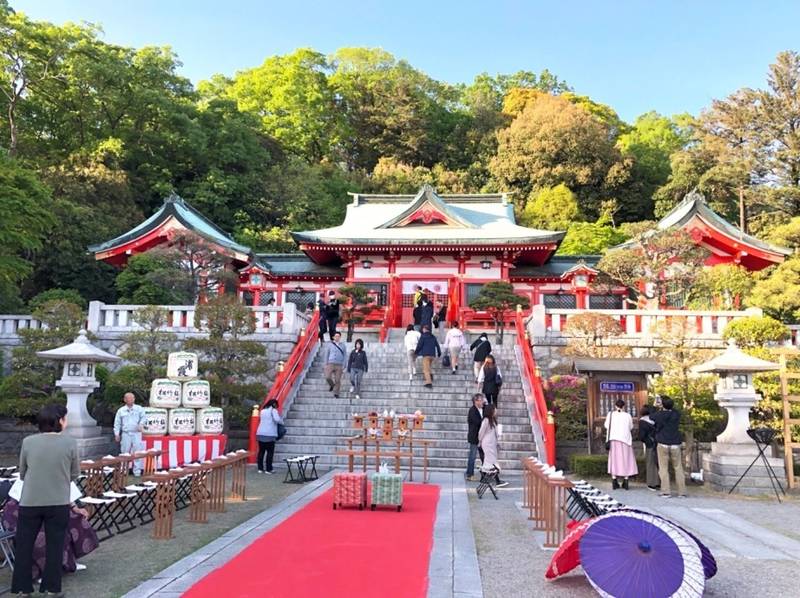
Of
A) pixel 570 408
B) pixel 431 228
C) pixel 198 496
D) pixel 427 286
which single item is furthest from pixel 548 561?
pixel 431 228

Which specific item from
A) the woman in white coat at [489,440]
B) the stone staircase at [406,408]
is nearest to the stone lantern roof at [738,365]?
the stone staircase at [406,408]

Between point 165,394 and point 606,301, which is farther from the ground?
point 606,301

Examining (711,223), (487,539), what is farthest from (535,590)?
(711,223)

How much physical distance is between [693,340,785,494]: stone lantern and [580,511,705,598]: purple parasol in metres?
6.97

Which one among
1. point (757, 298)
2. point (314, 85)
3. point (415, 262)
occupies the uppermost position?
point (314, 85)

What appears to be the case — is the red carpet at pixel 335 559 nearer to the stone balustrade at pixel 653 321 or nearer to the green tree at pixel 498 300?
the stone balustrade at pixel 653 321

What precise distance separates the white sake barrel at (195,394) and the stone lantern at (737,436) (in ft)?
29.9

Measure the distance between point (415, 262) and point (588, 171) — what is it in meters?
21.4

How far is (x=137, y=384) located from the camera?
44.5ft

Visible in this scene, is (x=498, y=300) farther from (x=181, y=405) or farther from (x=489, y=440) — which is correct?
(x=181, y=405)

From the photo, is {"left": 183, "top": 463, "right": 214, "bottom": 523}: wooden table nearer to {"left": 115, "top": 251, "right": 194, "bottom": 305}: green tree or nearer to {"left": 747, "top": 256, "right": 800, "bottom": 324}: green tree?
{"left": 115, "top": 251, "right": 194, "bottom": 305}: green tree

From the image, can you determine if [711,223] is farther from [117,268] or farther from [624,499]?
[117,268]

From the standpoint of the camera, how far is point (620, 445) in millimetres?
10133

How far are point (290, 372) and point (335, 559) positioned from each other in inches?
362
